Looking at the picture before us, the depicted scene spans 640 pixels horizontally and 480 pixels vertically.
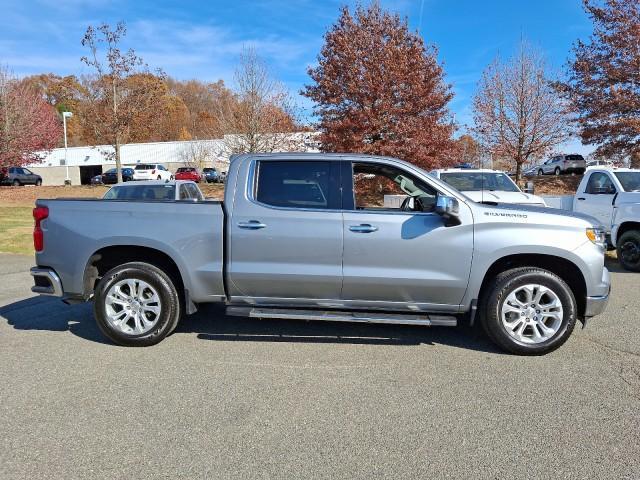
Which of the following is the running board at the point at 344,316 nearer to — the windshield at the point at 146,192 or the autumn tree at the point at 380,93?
the windshield at the point at 146,192

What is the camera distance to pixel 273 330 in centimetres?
511

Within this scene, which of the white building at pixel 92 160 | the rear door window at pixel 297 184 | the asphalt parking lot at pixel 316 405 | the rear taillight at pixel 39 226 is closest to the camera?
the asphalt parking lot at pixel 316 405

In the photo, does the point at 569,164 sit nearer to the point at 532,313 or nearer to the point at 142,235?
the point at 532,313

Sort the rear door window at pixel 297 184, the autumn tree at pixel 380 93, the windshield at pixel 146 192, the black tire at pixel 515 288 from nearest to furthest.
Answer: the black tire at pixel 515 288 → the rear door window at pixel 297 184 → the windshield at pixel 146 192 → the autumn tree at pixel 380 93

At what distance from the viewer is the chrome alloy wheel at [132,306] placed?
4609 millimetres

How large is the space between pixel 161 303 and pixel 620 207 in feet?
27.4

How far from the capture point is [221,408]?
11.1ft

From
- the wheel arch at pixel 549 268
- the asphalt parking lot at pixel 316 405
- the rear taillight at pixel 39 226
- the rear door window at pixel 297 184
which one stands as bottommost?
the asphalt parking lot at pixel 316 405

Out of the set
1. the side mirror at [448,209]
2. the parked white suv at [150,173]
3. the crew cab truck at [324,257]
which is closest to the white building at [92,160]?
the parked white suv at [150,173]

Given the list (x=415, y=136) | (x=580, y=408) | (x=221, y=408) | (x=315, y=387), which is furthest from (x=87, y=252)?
(x=415, y=136)

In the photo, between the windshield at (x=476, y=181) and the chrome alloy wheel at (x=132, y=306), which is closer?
the chrome alloy wheel at (x=132, y=306)

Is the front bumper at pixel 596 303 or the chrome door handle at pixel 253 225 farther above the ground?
the chrome door handle at pixel 253 225

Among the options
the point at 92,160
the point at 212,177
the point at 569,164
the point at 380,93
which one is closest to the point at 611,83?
the point at 380,93

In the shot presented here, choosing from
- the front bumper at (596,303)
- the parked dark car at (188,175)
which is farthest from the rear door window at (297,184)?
the parked dark car at (188,175)
